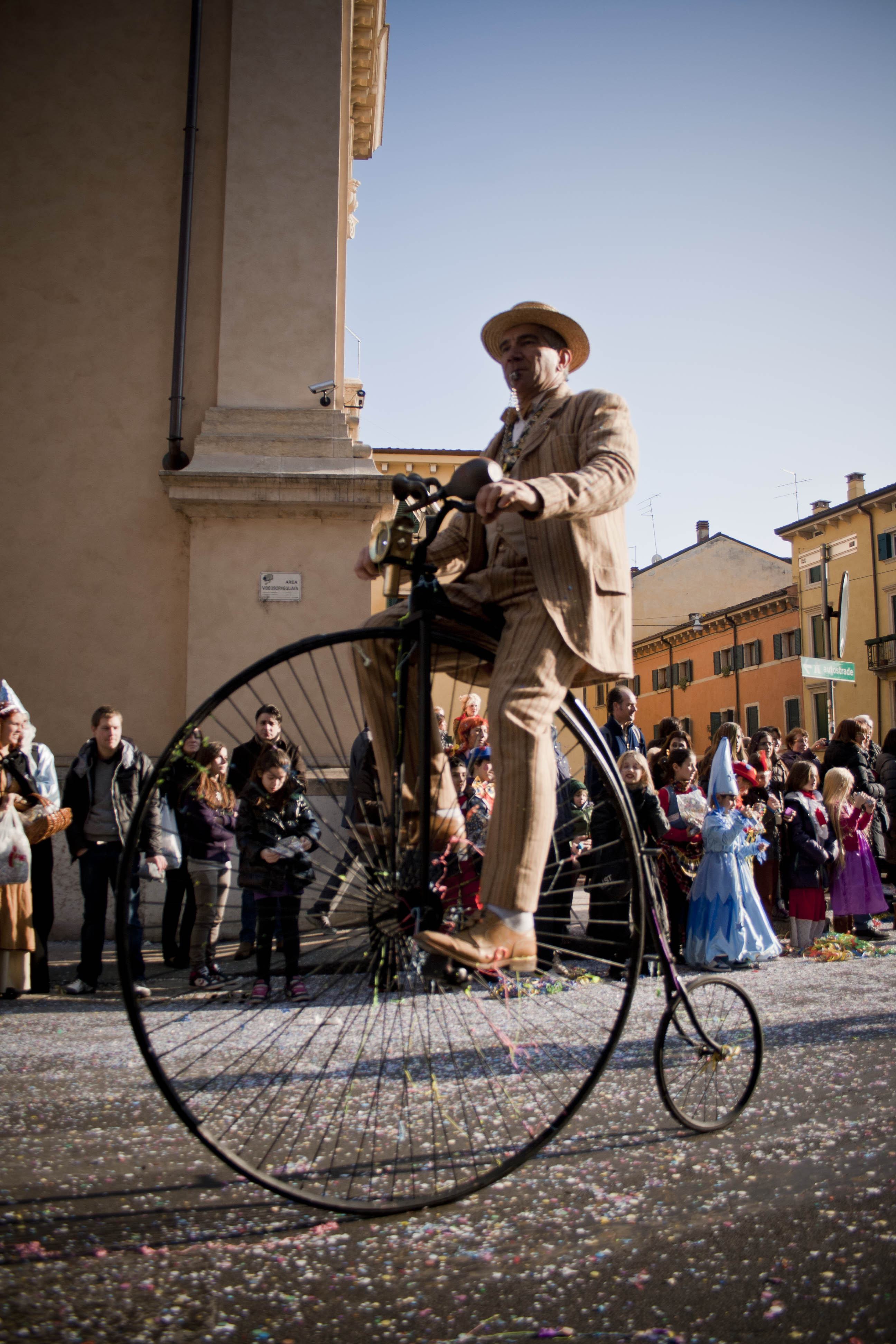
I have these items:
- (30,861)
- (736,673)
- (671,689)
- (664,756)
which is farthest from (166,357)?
(671,689)

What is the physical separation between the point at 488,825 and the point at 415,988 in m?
0.65

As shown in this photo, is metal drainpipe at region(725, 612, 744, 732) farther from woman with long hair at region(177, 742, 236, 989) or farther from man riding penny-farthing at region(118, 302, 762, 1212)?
man riding penny-farthing at region(118, 302, 762, 1212)

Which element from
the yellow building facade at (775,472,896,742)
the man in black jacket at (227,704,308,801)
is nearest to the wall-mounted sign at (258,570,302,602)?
the man in black jacket at (227,704,308,801)

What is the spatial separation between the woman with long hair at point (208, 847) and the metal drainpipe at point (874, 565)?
119 ft

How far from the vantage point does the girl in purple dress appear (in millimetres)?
8531

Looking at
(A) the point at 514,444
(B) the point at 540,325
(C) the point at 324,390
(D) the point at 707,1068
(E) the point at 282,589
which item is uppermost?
(C) the point at 324,390

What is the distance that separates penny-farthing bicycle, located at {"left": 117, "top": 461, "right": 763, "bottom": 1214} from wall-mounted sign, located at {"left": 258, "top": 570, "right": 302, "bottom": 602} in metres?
4.84

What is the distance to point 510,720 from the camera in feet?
8.59

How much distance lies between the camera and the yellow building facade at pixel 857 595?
37.6 meters

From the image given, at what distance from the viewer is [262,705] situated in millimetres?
4031

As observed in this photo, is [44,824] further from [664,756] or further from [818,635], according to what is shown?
[818,635]

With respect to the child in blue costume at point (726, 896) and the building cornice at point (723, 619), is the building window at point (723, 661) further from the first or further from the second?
the child in blue costume at point (726, 896)

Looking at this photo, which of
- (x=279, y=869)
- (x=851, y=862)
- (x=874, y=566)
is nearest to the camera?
(x=279, y=869)

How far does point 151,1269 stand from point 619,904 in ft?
4.84
